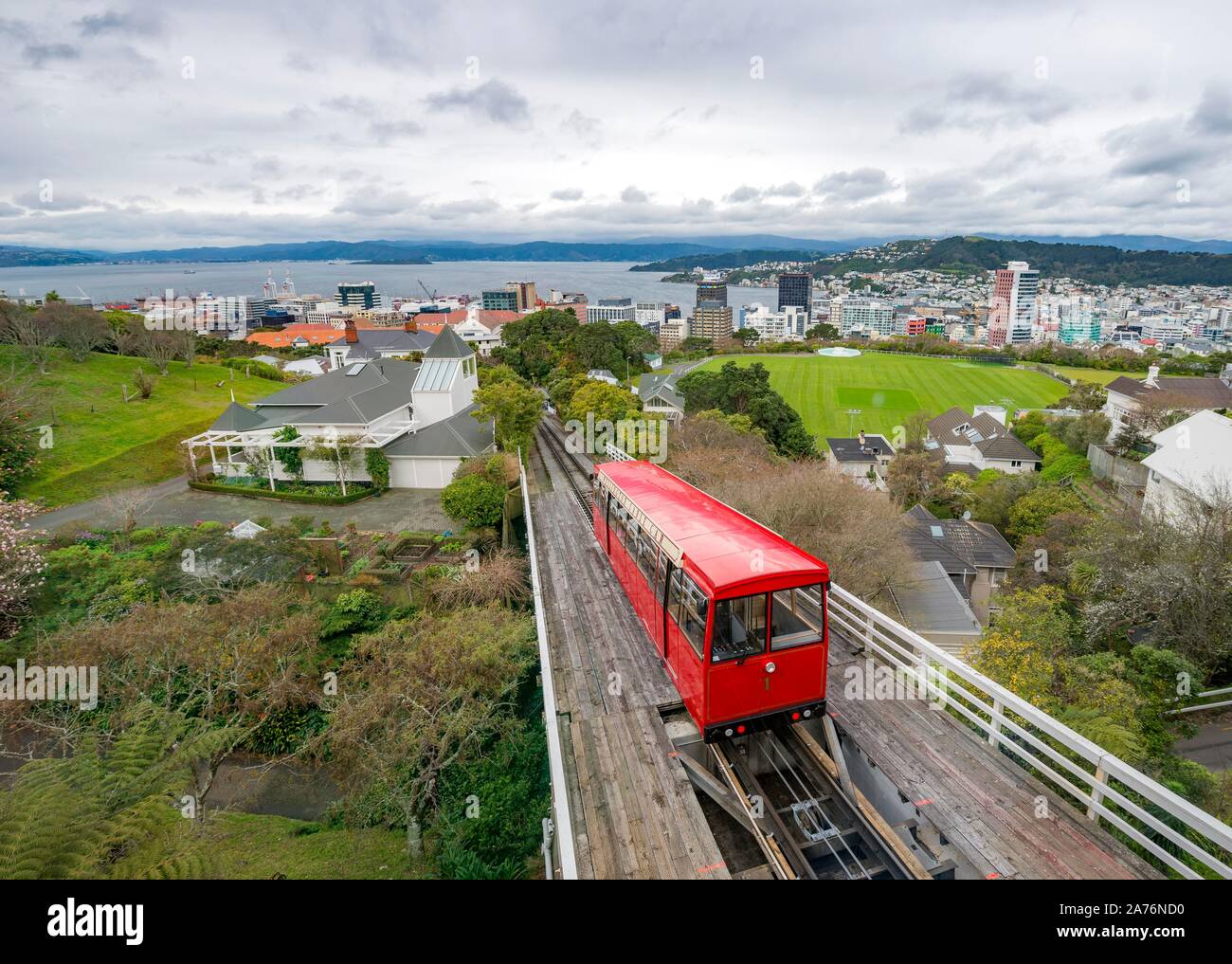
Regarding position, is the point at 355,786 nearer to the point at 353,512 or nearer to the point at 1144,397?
the point at 353,512

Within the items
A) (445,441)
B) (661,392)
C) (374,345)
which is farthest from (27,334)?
(661,392)

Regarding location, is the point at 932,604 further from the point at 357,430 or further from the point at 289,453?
the point at 289,453

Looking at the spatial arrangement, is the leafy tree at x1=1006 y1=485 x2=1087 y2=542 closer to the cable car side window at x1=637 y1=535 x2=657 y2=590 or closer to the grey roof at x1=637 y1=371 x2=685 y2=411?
the grey roof at x1=637 y1=371 x2=685 y2=411

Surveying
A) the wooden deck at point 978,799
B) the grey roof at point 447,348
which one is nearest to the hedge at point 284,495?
the grey roof at point 447,348

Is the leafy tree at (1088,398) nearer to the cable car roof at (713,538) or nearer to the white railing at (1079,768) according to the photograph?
the white railing at (1079,768)
